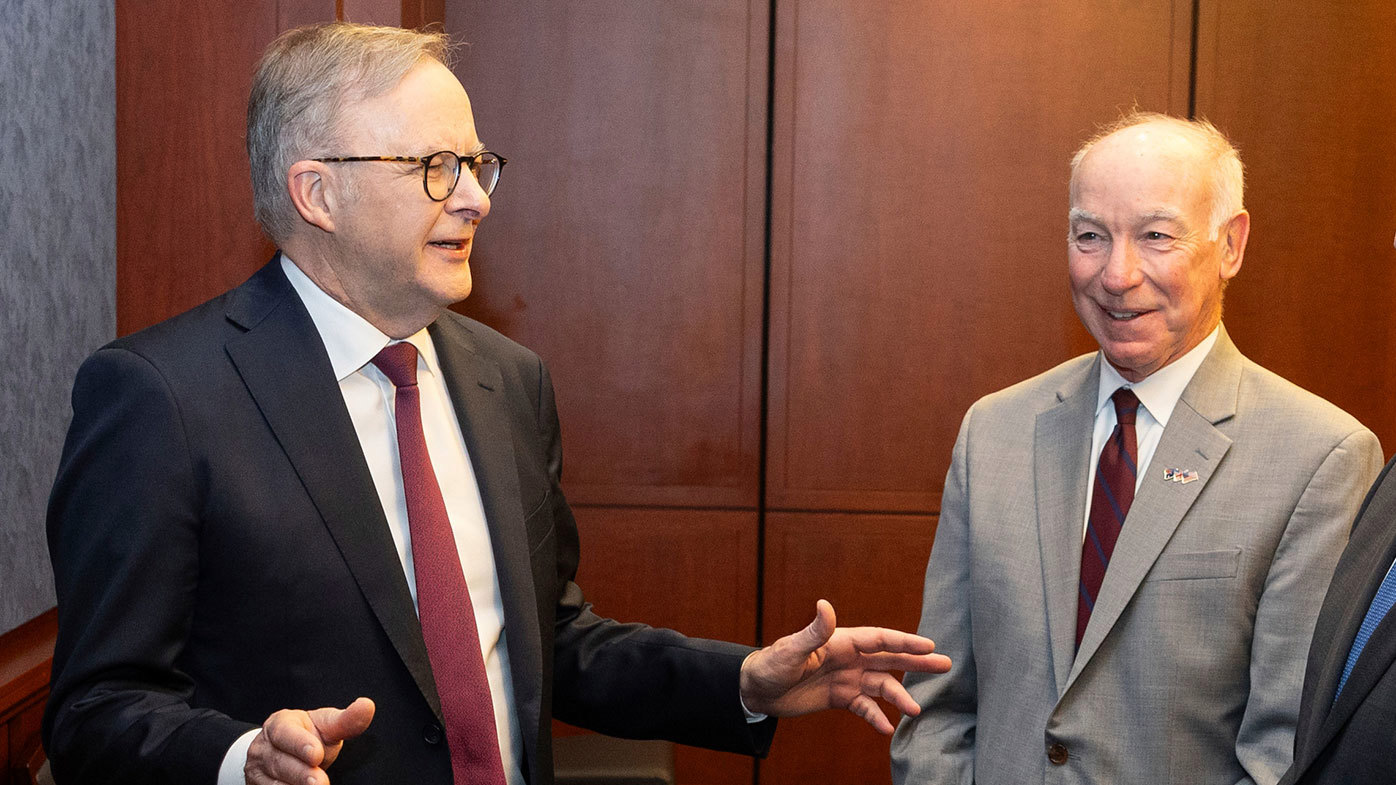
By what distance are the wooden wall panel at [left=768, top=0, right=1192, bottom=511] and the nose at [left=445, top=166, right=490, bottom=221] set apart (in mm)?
1869

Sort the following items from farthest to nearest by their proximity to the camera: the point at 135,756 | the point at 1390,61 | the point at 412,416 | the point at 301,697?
the point at 1390,61
the point at 412,416
the point at 301,697
the point at 135,756

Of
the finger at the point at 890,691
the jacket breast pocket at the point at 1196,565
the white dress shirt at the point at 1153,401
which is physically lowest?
the finger at the point at 890,691

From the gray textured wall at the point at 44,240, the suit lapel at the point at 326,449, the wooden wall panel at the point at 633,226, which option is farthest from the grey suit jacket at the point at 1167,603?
the gray textured wall at the point at 44,240

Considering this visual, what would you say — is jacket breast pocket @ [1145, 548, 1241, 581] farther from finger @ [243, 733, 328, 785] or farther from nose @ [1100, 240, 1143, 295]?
finger @ [243, 733, 328, 785]

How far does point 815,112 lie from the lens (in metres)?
3.55

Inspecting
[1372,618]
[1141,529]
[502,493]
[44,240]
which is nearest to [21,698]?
[44,240]

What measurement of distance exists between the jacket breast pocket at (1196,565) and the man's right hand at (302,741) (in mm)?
1203

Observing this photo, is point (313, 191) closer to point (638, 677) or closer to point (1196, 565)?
point (638, 677)

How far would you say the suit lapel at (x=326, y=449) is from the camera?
1577 millimetres

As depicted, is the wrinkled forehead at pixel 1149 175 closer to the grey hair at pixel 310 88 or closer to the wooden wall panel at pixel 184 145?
the grey hair at pixel 310 88

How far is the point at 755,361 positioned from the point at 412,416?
1986mm

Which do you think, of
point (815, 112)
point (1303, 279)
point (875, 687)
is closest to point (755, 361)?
point (815, 112)

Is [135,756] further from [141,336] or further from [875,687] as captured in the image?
[875,687]

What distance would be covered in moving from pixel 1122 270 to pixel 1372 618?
2.18ft
